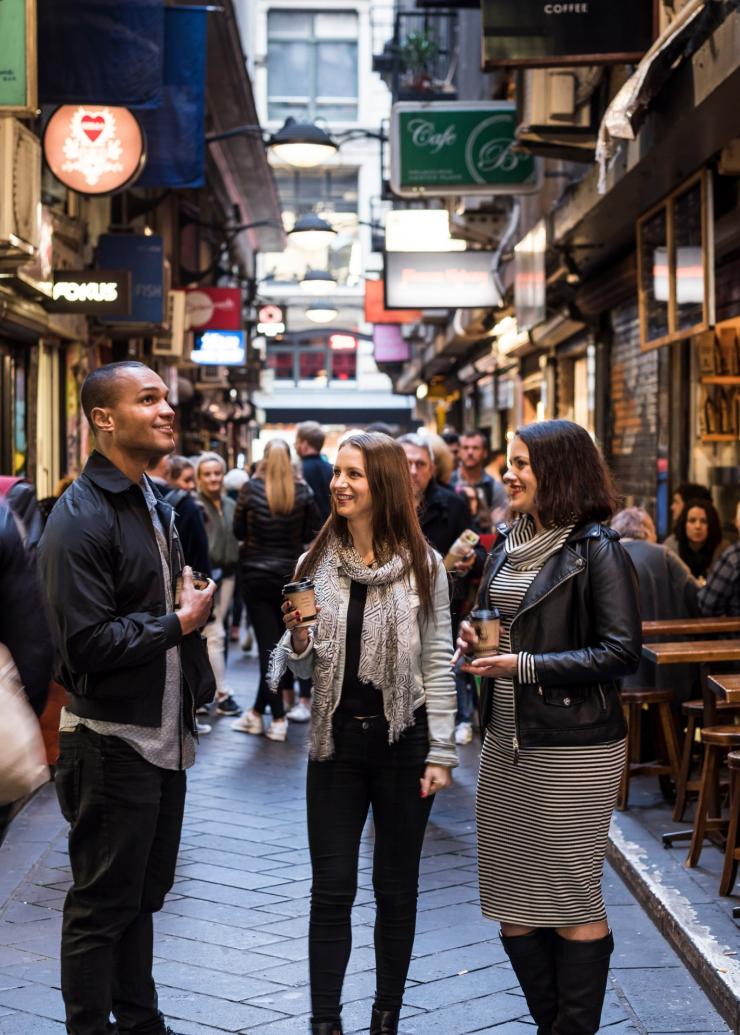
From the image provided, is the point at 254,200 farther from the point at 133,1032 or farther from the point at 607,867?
the point at 133,1032

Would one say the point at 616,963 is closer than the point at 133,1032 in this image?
No

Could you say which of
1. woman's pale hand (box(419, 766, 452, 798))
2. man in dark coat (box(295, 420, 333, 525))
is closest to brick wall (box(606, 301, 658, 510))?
man in dark coat (box(295, 420, 333, 525))

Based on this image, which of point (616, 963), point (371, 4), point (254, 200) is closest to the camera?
point (616, 963)

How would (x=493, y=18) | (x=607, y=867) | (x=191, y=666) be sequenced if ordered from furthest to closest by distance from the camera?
(x=493, y=18) < (x=607, y=867) < (x=191, y=666)

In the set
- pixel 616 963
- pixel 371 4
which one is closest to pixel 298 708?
pixel 616 963

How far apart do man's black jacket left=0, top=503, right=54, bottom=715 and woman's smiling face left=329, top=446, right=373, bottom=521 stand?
1.30m

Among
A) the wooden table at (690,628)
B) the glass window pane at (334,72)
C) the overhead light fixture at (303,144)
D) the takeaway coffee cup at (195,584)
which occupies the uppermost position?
the glass window pane at (334,72)

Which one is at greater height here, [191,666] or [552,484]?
[552,484]

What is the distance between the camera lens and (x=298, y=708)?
1111 centimetres

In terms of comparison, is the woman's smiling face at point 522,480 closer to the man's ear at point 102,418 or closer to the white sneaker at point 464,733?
the man's ear at point 102,418

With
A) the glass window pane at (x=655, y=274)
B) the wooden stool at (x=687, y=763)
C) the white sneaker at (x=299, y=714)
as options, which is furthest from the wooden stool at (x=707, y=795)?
the white sneaker at (x=299, y=714)

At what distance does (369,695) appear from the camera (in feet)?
14.2

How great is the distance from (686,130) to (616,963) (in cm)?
476

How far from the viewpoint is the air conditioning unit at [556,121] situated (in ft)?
37.0
